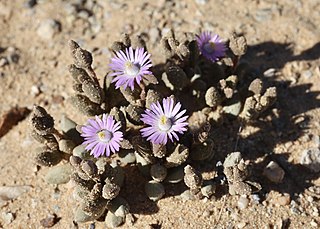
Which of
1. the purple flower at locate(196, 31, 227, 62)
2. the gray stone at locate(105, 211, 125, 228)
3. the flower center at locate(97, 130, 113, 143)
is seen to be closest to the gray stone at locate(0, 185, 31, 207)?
the gray stone at locate(105, 211, 125, 228)

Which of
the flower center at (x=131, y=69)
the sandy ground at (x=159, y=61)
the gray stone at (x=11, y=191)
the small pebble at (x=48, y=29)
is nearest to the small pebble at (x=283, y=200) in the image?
the sandy ground at (x=159, y=61)

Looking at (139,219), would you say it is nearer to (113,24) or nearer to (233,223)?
(233,223)

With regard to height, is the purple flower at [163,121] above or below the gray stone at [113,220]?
above

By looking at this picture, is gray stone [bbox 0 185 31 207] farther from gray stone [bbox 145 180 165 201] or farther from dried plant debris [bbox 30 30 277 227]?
gray stone [bbox 145 180 165 201]

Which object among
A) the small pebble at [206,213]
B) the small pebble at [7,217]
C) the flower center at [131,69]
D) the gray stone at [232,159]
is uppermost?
the flower center at [131,69]

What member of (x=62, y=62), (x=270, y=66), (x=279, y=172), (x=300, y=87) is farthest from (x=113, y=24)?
(x=279, y=172)

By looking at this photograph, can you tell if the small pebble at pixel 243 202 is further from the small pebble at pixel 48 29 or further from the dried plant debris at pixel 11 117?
the small pebble at pixel 48 29

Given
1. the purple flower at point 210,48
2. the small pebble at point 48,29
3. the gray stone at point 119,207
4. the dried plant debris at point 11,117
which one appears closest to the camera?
the gray stone at point 119,207
